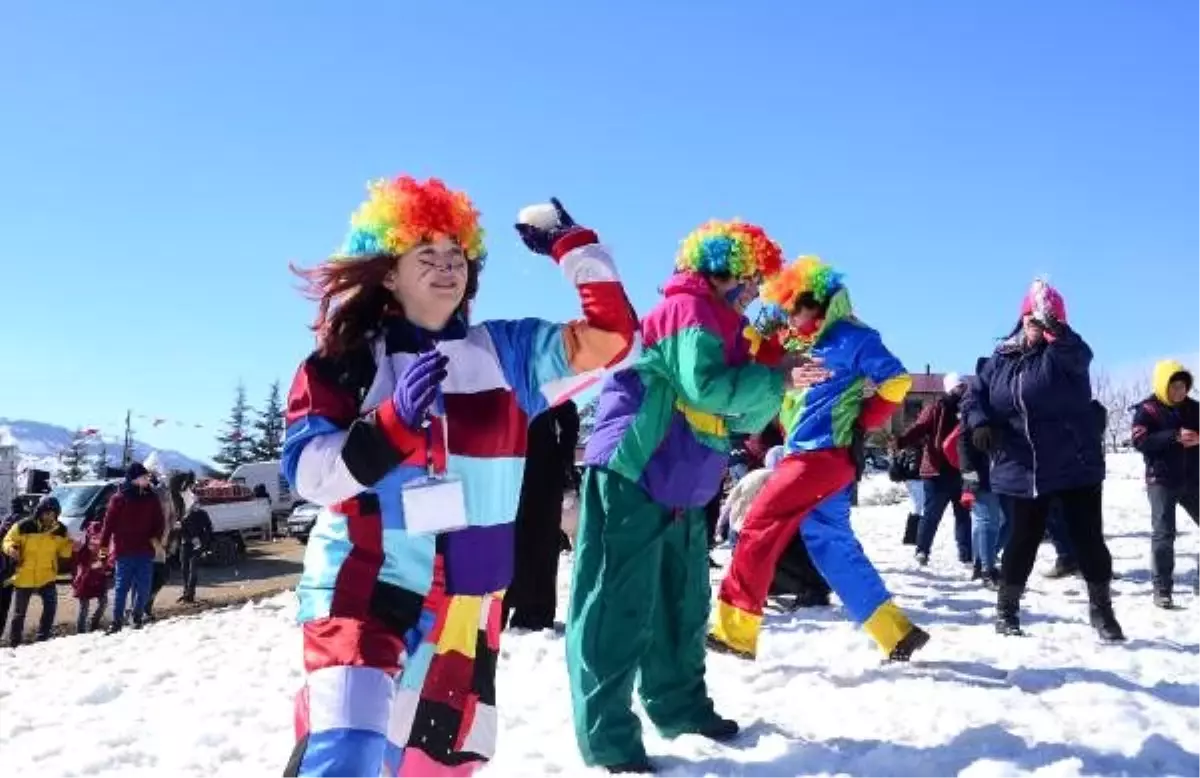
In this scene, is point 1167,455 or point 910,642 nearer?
point 910,642

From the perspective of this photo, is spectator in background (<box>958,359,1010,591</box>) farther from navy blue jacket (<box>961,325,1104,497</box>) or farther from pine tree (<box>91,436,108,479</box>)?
pine tree (<box>91,436,108,479</box>)

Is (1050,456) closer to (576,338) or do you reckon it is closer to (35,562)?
(576,338)

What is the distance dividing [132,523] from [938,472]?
8.63 metres

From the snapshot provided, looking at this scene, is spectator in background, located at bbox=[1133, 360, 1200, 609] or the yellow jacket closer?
spectator in background, located at bbox=[1133, 360, 1200, 609]

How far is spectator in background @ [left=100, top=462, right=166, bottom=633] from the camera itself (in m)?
11.3

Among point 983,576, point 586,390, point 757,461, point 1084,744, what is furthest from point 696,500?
point 757,461

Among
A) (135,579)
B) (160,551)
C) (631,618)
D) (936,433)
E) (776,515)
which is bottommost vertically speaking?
(135,579)

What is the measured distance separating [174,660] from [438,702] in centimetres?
571

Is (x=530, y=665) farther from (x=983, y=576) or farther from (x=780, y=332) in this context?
(x=983, y=576)

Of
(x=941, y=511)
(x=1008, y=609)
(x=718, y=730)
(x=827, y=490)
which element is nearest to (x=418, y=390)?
(x=718, y=730)

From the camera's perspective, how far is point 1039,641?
230 inches

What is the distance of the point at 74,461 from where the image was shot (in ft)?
235

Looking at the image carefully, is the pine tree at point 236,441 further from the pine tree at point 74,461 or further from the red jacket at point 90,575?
the red jacket at point 90,575

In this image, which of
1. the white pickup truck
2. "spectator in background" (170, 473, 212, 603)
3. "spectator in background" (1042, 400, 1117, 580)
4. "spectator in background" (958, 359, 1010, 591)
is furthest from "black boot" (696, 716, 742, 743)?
the white pickup truck
